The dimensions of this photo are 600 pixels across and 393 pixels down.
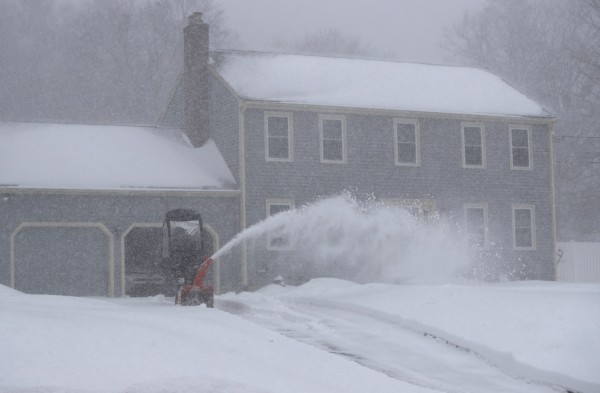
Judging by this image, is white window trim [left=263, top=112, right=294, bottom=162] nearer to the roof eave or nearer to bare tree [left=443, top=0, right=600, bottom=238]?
the roof eave

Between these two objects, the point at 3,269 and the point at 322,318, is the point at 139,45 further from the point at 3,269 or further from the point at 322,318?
the point at 322,318

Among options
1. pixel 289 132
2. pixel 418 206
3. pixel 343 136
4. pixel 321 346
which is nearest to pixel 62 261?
pixel 289 132

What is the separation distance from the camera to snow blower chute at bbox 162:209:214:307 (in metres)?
20.0

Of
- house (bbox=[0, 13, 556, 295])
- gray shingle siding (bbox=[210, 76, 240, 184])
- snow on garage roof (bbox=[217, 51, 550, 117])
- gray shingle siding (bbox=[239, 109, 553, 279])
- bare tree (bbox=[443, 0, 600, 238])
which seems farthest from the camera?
bare tree (bbox=[443, 0, 600, 238])

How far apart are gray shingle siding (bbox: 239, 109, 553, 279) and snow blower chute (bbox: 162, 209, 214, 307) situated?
3.05 metres

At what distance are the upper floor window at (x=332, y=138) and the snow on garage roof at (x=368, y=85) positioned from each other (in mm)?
613

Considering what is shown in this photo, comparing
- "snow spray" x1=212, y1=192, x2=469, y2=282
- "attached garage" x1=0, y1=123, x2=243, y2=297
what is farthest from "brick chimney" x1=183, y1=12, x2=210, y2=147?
"snow spray" x1=212, y1=192, x2=469, y2=282

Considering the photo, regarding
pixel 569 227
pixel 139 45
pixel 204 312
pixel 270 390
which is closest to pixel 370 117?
pixel 204 312

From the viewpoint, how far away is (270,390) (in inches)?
397

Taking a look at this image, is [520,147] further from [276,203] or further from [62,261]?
[62,261]

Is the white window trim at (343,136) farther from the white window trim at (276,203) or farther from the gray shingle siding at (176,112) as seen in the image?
the gray shingle siding at (176,112)

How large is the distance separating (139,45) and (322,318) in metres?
36.7

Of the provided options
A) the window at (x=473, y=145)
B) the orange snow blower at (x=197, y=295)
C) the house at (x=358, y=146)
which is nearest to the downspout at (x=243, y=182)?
the house at (x=358, y=146)

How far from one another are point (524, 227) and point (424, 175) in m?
4.50
